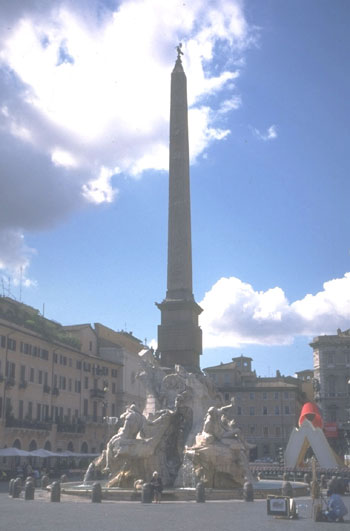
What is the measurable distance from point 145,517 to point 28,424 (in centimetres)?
2998

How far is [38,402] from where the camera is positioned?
47.2 m

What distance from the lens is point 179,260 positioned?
102ft

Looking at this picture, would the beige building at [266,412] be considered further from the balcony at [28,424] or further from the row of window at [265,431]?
the balcony at [28,424]

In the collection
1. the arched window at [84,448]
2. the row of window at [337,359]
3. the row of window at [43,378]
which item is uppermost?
the row of window at [337,359]

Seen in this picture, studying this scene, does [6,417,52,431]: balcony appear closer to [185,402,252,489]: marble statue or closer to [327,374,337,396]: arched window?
[185,402,252,489]: marble statue

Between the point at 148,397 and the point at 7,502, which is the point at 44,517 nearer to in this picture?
the point at 7,502

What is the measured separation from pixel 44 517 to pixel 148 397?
12658mm

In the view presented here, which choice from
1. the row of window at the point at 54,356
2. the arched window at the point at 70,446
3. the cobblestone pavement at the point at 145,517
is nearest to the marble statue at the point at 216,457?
the cobblestone pavement at the point at 145,517

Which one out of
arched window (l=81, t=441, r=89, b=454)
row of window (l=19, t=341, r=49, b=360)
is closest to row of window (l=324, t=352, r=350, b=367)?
arched window (l=81, t=441, r=89, b=454)

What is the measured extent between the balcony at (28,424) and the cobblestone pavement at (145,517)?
22241 millimetres

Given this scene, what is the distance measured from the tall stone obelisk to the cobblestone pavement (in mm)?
10097

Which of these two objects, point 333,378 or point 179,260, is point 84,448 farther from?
point 333,378

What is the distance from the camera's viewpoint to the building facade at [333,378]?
7400cm

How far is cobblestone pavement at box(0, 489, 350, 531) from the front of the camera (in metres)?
13.7
